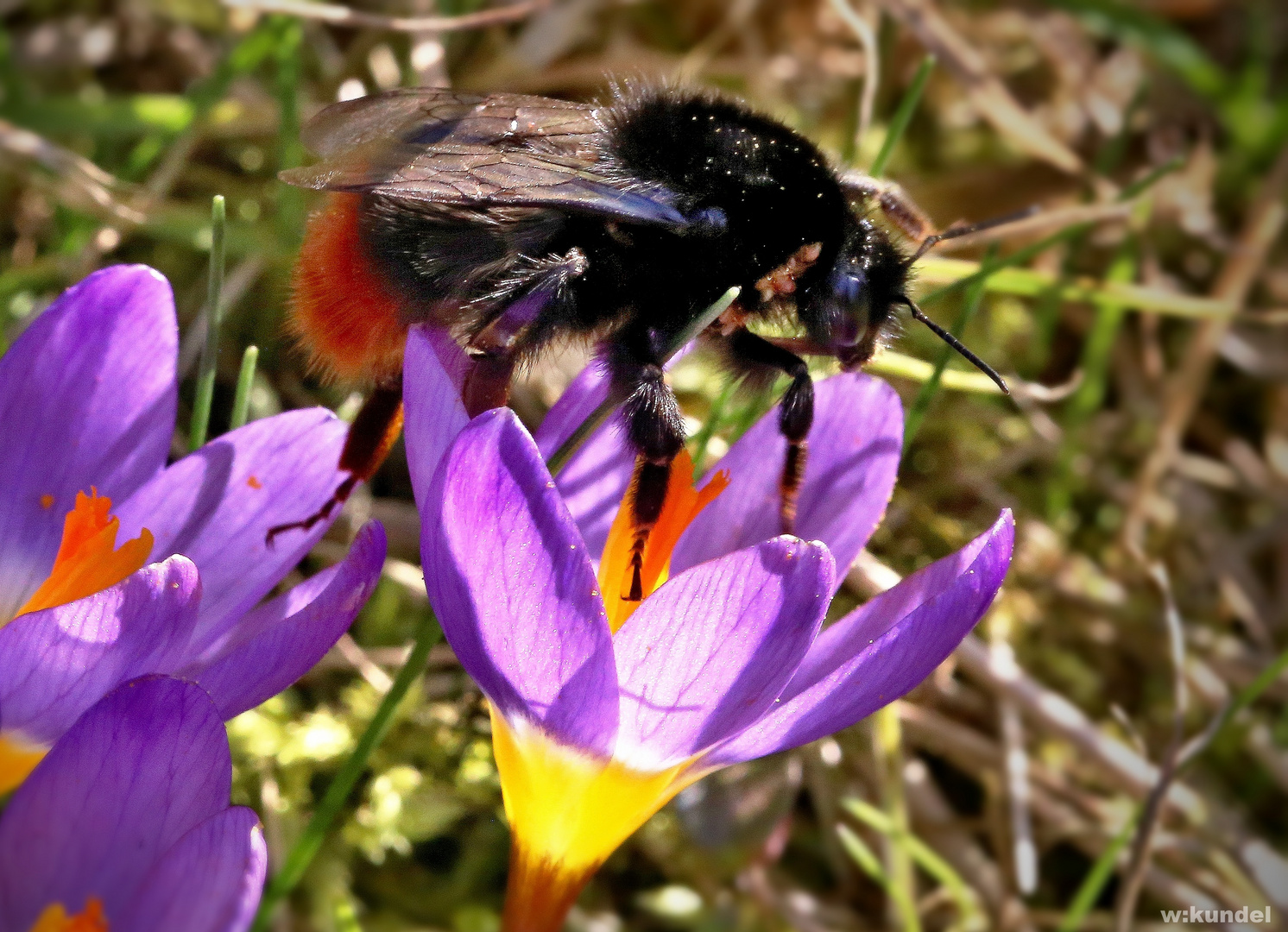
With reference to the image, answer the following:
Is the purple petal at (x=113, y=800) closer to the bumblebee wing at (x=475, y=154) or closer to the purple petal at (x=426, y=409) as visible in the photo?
the purple petal at (x=426, y=409)

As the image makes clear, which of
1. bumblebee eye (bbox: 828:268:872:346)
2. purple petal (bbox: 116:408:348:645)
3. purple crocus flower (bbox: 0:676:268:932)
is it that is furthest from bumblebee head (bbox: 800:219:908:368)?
purple crocus flower (bbox: 0:676:268:932)

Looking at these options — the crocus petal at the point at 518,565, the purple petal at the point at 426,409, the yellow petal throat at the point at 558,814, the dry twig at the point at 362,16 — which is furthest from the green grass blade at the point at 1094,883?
the dry twig at the point at 362,16

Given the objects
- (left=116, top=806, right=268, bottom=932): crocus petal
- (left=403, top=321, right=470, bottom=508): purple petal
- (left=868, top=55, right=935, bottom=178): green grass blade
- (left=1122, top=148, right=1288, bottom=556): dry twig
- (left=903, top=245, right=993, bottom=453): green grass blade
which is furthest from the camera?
(left=1122, top=148, right=1288, bottom=556): dry twig

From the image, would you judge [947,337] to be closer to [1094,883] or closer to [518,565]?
[518,565]

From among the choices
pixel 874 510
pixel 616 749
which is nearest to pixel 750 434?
pixel 874 510

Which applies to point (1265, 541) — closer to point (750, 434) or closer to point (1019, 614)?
point (1019, 614)

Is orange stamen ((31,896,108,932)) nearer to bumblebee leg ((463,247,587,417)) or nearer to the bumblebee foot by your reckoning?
bumblebee leg ((463,247,587,417))
